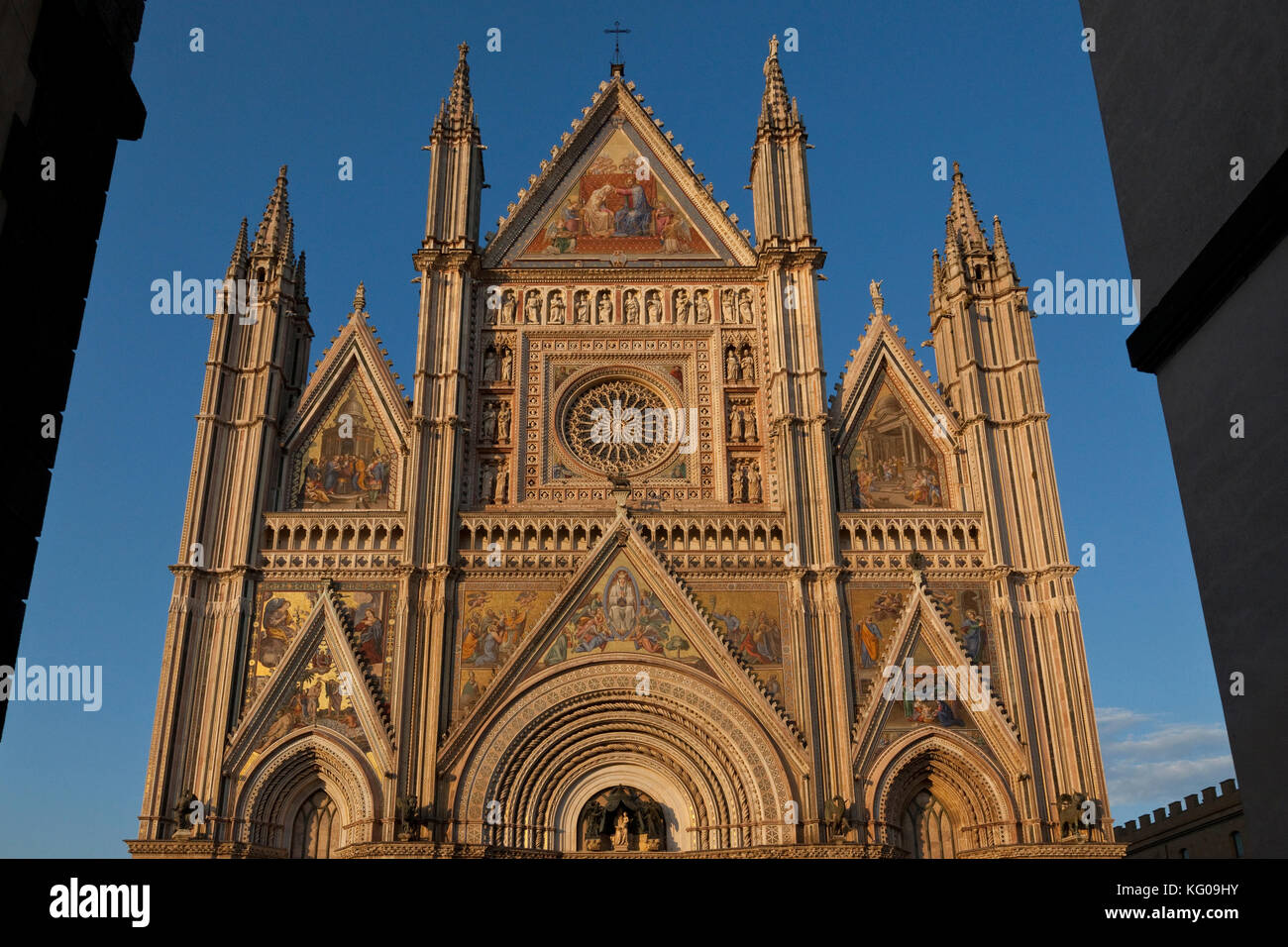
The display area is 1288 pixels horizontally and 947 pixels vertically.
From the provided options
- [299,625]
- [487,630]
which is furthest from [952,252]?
[299,625]

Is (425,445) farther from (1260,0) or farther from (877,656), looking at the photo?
(1260,0)

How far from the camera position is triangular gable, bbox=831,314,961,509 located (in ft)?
75.2

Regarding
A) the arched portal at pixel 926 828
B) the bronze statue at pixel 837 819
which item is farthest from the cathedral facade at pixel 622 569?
the bronze statue at pixel 837 819

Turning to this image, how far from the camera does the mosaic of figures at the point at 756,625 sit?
2091 cm

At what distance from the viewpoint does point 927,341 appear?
82.4ft

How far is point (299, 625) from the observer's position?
68.8 ft

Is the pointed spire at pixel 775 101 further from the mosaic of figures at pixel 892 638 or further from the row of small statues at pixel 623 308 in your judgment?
the mosaic of figures at pixel 892 638

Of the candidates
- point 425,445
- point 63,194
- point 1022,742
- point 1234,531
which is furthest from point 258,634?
point 1234,531

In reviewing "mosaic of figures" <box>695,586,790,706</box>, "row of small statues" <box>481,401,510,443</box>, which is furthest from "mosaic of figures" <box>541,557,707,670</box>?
"row of small statues" <box>481,401,510,443</box>

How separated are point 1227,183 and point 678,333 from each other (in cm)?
1837

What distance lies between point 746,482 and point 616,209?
7565 mm

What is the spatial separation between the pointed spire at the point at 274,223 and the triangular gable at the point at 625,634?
10030 millimetres

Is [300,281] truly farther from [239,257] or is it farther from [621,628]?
[621,628]
